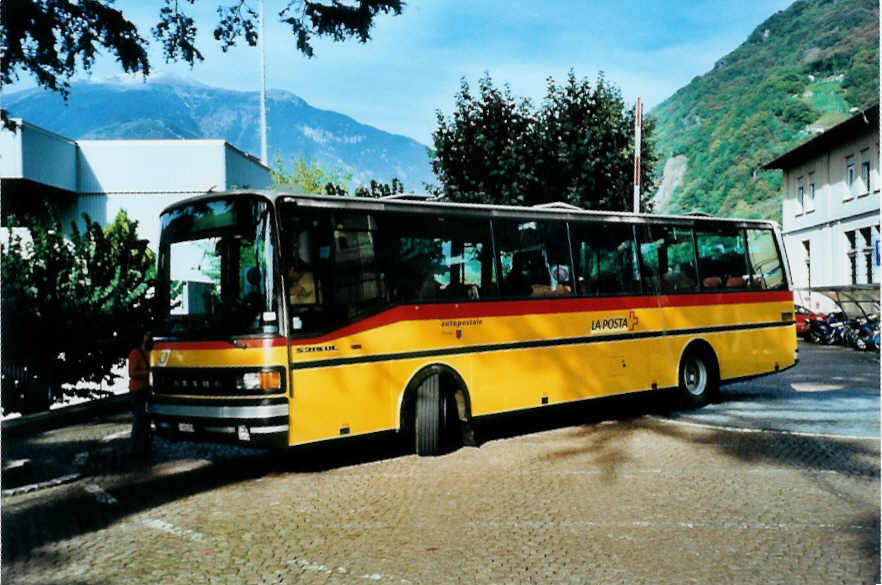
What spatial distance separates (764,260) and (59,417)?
11.5m

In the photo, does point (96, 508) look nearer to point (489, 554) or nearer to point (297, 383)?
point (297, 383)

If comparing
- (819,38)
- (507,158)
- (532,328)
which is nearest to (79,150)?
(507,158)

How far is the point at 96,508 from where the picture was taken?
7395 millimetres

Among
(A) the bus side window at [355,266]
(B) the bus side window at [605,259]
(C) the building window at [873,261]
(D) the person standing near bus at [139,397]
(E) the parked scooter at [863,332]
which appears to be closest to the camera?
(A) the bus side window at [355,266]

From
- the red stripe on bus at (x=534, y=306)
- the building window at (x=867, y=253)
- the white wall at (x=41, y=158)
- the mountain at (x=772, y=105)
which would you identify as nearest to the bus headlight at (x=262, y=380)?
the red stripe on bus at (x=534, y=306)

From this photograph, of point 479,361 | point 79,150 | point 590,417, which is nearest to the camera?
point 479,361

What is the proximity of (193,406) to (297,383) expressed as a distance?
1132 millimetres

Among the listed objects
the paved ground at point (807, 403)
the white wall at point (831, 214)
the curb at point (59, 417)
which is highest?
the white wall at point (831, 214)

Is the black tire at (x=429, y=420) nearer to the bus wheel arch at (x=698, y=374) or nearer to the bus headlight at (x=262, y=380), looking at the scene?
the bus headlight at (x=262, y=380)

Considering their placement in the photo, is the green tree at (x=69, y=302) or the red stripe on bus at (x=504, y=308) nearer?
the red stripe on bus at (x=504, y=308)

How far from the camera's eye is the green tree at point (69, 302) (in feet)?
45.3

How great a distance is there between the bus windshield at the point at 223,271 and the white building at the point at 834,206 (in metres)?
27.6

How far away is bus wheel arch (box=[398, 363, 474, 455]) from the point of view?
9602 millimetres

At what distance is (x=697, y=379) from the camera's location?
13.4m
